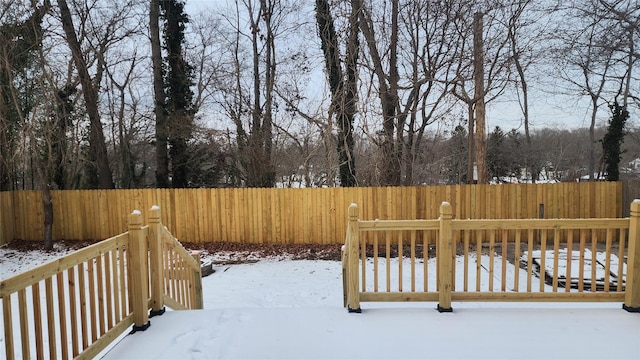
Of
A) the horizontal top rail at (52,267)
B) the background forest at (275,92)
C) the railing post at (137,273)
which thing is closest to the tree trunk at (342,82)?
the background forest at (275,92)

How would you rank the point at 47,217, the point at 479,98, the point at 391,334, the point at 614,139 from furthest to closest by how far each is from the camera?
the point at 614,139
the point at 479,98
the point at 47,217
the point at 391,334

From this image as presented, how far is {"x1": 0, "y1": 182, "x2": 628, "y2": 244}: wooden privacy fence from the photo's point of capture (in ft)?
25.3

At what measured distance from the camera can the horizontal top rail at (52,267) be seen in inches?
66.6

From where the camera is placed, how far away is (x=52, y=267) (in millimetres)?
2031

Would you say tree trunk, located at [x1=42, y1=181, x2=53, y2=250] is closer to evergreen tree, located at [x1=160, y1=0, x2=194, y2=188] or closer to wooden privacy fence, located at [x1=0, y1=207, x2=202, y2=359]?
evergreen tree, located at [x1=160, y1=0, x2=194, y2=188]

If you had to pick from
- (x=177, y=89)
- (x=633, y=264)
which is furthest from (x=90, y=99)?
(x=633, y=264)

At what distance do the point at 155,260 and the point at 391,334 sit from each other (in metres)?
2.07

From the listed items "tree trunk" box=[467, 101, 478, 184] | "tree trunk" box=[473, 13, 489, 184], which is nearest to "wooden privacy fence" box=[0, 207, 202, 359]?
"tree trunk" box=[473, 13, 489, 184]

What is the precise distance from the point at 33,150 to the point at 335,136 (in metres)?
7.41

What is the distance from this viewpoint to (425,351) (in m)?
2.38

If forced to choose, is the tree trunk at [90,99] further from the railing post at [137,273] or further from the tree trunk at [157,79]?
the railing post at [137,273]

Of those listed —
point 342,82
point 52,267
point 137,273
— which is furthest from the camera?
point 342,82

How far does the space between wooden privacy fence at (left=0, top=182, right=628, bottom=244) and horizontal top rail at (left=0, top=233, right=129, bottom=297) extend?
220 inches

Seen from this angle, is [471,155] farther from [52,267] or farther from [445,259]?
[52,267]
